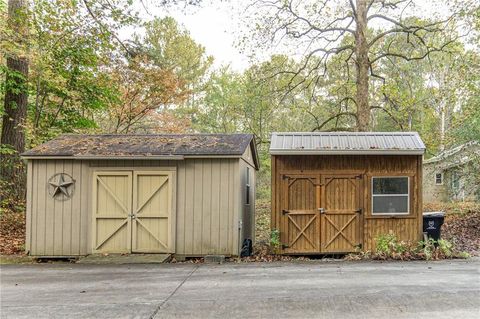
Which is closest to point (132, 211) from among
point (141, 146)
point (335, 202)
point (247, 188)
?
point (141, 146)

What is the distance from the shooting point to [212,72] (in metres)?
23.8

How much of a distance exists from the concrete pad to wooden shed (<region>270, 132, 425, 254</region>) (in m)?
2.55

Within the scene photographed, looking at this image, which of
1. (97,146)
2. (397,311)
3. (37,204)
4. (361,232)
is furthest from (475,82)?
(37,204)

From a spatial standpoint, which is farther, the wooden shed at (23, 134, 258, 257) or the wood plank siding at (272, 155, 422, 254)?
the wood plank siding at (272, 155, 422, 254)

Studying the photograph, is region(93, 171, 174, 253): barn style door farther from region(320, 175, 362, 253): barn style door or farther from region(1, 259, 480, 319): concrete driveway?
region(320, 175, 362, 253): barn style door

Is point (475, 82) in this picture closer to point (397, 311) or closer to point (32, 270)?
point (397, 311)

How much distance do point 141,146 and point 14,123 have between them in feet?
18.9

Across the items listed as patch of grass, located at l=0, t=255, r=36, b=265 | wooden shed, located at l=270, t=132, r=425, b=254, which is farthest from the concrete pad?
wooden shed, located at l=270, t=132, r=425, b=254

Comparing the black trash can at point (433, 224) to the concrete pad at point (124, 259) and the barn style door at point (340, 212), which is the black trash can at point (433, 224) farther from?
the concrete pad at point (124, 259)

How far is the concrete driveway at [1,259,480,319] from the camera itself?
4.55m

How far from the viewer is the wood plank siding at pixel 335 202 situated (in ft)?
27.1

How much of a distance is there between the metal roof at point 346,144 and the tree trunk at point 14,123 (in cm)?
814

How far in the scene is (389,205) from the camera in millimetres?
8312

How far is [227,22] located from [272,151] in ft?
30.2
